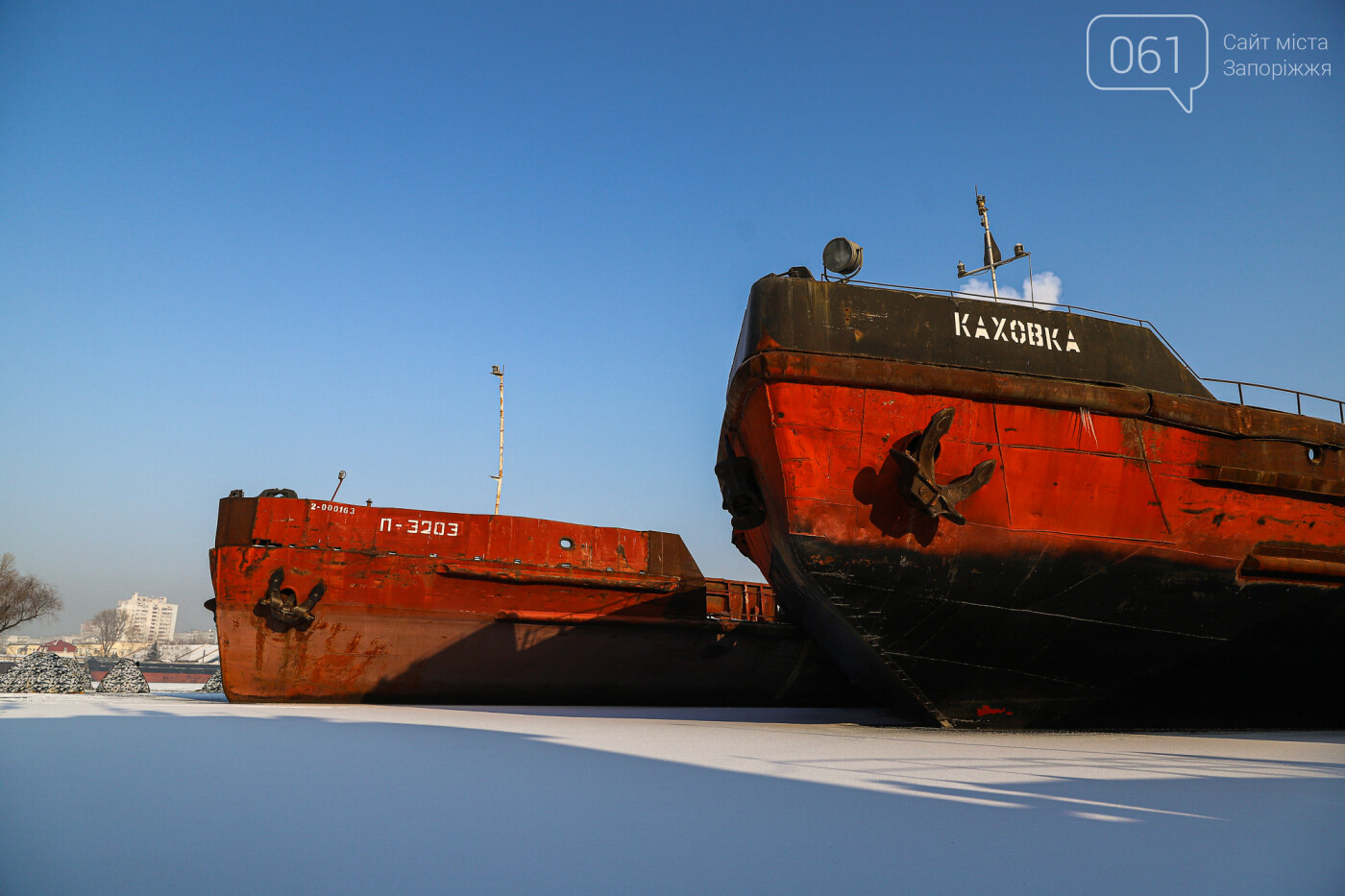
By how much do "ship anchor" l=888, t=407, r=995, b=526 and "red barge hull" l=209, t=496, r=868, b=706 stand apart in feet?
18.3

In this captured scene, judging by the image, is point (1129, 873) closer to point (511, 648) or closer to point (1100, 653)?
point (1100, 653)

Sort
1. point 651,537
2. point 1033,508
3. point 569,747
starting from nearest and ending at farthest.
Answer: point 569,747, point 1033,508, point 651,537

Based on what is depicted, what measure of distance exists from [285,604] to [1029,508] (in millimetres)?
8858

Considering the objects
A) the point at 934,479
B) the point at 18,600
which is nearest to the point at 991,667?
the point at 934,479

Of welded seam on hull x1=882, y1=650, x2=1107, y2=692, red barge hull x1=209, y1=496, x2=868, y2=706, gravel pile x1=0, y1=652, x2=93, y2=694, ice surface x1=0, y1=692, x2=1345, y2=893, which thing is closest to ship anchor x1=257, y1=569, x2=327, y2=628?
red barge hull x1=209, y1=496, x2=868, y2=706

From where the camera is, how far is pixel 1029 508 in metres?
6.85

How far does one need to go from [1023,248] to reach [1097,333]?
2994 mm

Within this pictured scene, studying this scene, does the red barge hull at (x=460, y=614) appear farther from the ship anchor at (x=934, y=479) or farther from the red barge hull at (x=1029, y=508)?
the ship anchor at (x=934, y=479)

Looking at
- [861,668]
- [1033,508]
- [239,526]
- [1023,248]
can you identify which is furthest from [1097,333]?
[239,526]

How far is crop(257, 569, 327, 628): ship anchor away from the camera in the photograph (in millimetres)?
9562

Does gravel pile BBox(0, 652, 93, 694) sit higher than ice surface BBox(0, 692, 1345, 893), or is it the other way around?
ice surface BBox(0, 692, 1345, 893)

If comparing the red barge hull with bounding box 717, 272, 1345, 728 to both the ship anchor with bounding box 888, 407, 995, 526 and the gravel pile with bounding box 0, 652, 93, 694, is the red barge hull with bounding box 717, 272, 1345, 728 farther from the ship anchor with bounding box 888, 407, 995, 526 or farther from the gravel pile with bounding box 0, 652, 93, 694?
the gravel pile with bounding box 0, 652, 93, 694

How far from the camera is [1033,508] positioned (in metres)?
6.86

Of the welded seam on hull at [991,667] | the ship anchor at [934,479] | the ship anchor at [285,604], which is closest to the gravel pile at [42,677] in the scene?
the ship anchor at [285,604]
